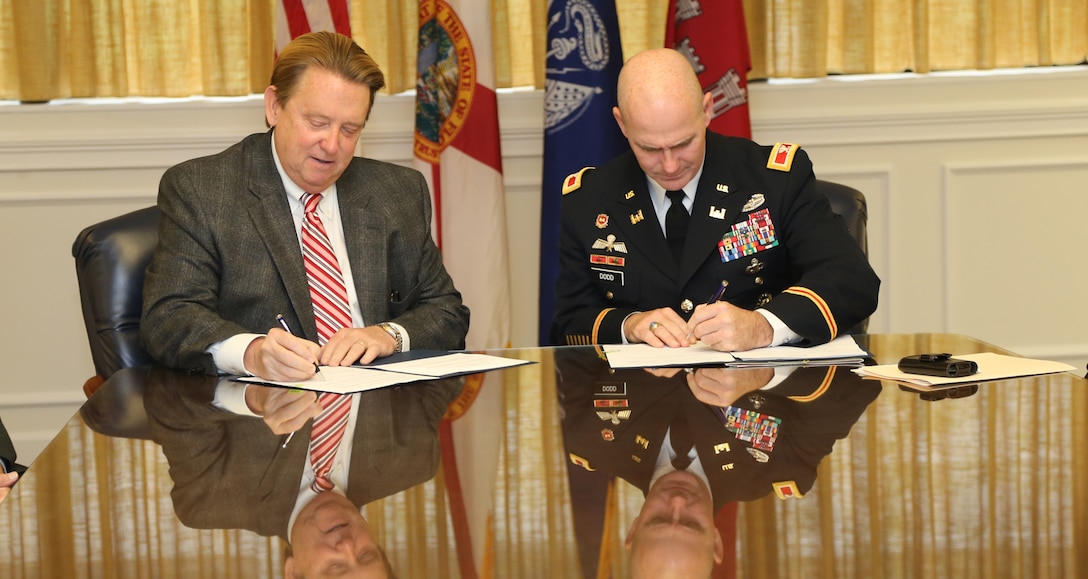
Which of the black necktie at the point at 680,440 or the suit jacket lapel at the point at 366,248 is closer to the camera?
the black necktie at the point at 680,440

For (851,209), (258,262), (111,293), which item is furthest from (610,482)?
(851,209)

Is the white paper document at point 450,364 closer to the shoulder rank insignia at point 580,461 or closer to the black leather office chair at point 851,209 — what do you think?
the shoulder rank insignia at point 580,461

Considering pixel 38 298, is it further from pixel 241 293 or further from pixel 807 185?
pixel 807 185

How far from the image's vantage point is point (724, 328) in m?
2.17

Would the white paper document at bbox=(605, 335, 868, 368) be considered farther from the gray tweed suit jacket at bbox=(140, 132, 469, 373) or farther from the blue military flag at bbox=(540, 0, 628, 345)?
the blue military flag at bbox=(540, 0, 628, 345)

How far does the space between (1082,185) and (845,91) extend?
0.97 meters

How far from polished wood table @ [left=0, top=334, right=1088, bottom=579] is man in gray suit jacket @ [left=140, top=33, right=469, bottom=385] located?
1.25 ft

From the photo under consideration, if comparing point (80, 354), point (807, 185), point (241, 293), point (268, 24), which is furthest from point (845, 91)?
point (80, 354)

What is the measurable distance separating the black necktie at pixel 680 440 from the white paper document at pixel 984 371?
0.46 m

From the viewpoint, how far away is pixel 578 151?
12.7ft

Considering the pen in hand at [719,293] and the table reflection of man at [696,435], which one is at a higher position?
the pen in hand at [719,293]

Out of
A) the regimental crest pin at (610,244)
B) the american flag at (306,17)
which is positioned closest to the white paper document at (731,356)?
the regimental crest pin at (610,244)

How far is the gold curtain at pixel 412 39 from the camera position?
4.17 meters

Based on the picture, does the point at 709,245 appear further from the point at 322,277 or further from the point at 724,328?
the point at 322,277
